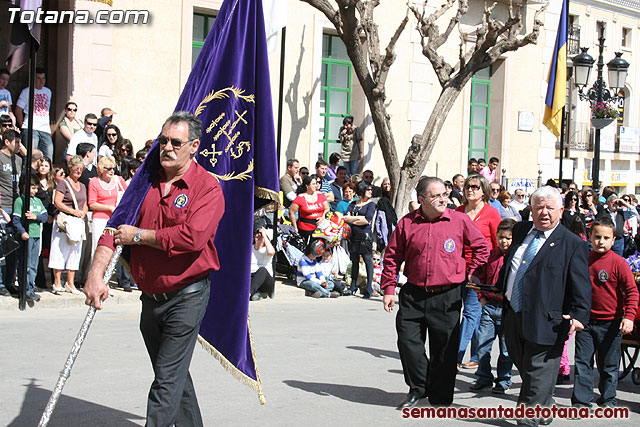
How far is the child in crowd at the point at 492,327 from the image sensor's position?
27.1 feet

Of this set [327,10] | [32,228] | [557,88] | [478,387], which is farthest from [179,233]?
[557,88]

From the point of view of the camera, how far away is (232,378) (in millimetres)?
8172

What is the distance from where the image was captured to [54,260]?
1207cm

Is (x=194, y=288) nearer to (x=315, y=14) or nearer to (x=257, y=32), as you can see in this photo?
(x=257, y=32)

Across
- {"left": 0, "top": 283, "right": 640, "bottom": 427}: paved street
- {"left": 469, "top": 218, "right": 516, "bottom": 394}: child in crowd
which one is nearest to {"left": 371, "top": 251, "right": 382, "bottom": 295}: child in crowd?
{"left": 0, "top": 283, "right": 640, "bottom": 427}: paved street

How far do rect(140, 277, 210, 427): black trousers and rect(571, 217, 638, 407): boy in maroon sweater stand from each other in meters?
3.90

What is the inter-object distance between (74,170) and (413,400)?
6.81m

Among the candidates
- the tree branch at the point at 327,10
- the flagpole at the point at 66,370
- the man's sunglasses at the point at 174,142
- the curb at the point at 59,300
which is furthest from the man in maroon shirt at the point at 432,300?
the tree branch at the point at 327,10

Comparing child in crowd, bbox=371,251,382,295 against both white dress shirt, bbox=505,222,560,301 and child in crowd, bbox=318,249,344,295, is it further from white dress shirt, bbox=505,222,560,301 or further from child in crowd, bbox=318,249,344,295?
white dress shirt, bbox=505,222,560,301

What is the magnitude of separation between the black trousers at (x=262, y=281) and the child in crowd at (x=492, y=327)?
5.16m

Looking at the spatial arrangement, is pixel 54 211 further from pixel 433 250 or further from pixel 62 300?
pixel 433 250

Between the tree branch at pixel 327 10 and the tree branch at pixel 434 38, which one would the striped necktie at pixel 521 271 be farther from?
the tree branch at pixel 434 38

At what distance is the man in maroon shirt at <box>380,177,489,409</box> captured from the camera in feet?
24.2

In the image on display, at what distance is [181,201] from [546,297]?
2917mm
